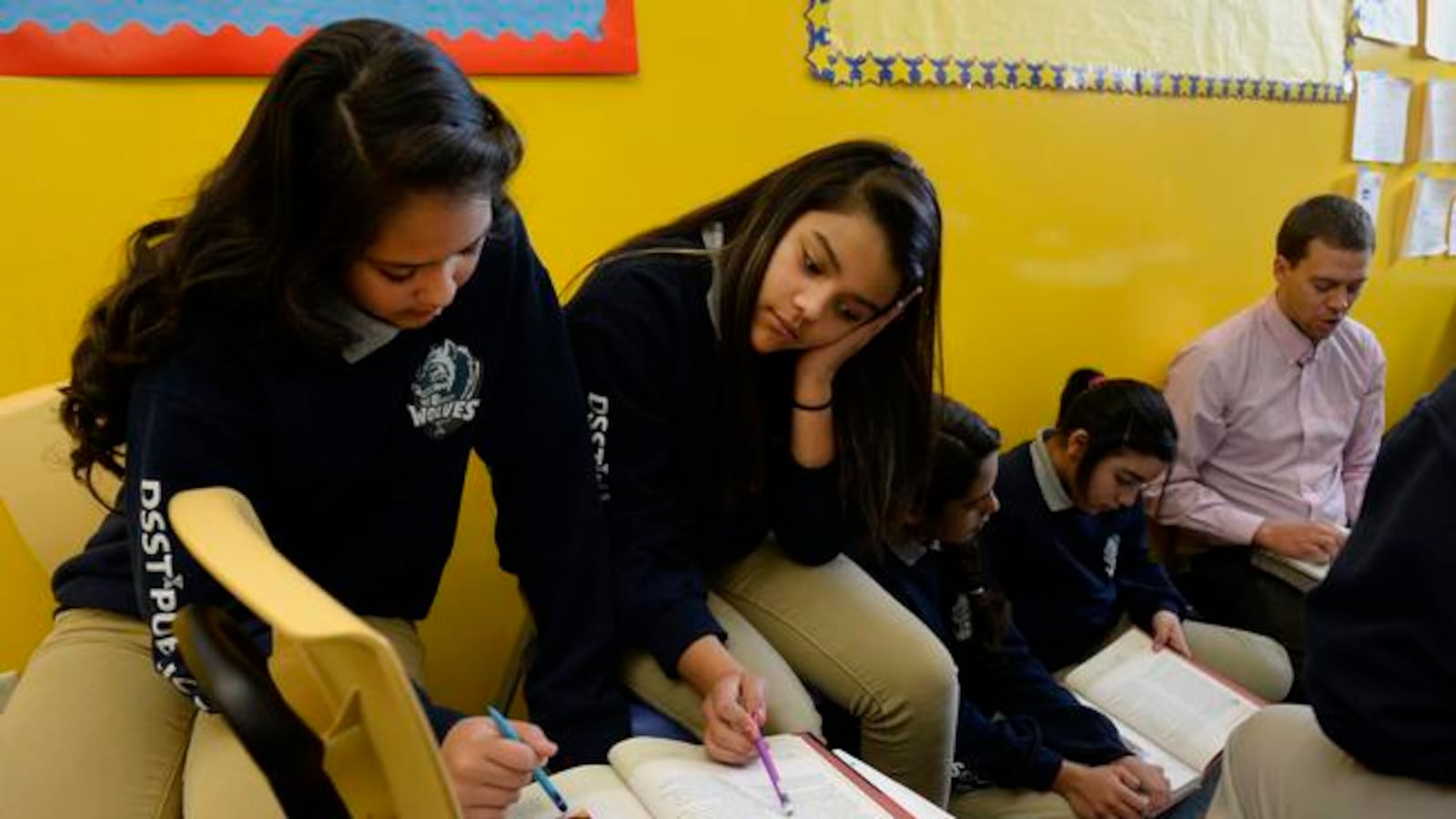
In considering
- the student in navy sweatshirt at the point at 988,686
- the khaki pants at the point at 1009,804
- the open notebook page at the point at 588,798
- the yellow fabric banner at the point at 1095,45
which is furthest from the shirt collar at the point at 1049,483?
the open notebook page at the point at 588,798

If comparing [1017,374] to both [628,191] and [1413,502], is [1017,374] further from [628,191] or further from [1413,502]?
[1413,502]

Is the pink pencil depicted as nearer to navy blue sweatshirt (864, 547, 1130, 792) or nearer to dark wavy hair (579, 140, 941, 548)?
dark wavy hair (579, 140, 941, 548)

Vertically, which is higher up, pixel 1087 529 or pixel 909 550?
pixel 909 550

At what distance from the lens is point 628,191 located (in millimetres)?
1425

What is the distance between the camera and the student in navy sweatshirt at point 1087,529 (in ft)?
5.20

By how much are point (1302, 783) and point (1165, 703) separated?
2.47ft

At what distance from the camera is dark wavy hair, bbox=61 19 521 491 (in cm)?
72

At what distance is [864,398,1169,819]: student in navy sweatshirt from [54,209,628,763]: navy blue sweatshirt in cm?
46

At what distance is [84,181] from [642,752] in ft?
3.04

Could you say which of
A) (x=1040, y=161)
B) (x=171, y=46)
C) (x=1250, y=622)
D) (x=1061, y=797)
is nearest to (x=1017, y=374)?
(x=1040, y=161)

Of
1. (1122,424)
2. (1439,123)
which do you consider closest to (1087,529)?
(1122,424)

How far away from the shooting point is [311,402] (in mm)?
843

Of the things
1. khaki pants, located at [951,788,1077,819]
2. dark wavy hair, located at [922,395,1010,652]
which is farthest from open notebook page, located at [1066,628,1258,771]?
dark wavy hair, located at [922,395,1010,652]

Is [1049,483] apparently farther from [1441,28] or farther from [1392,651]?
[1441,28]
